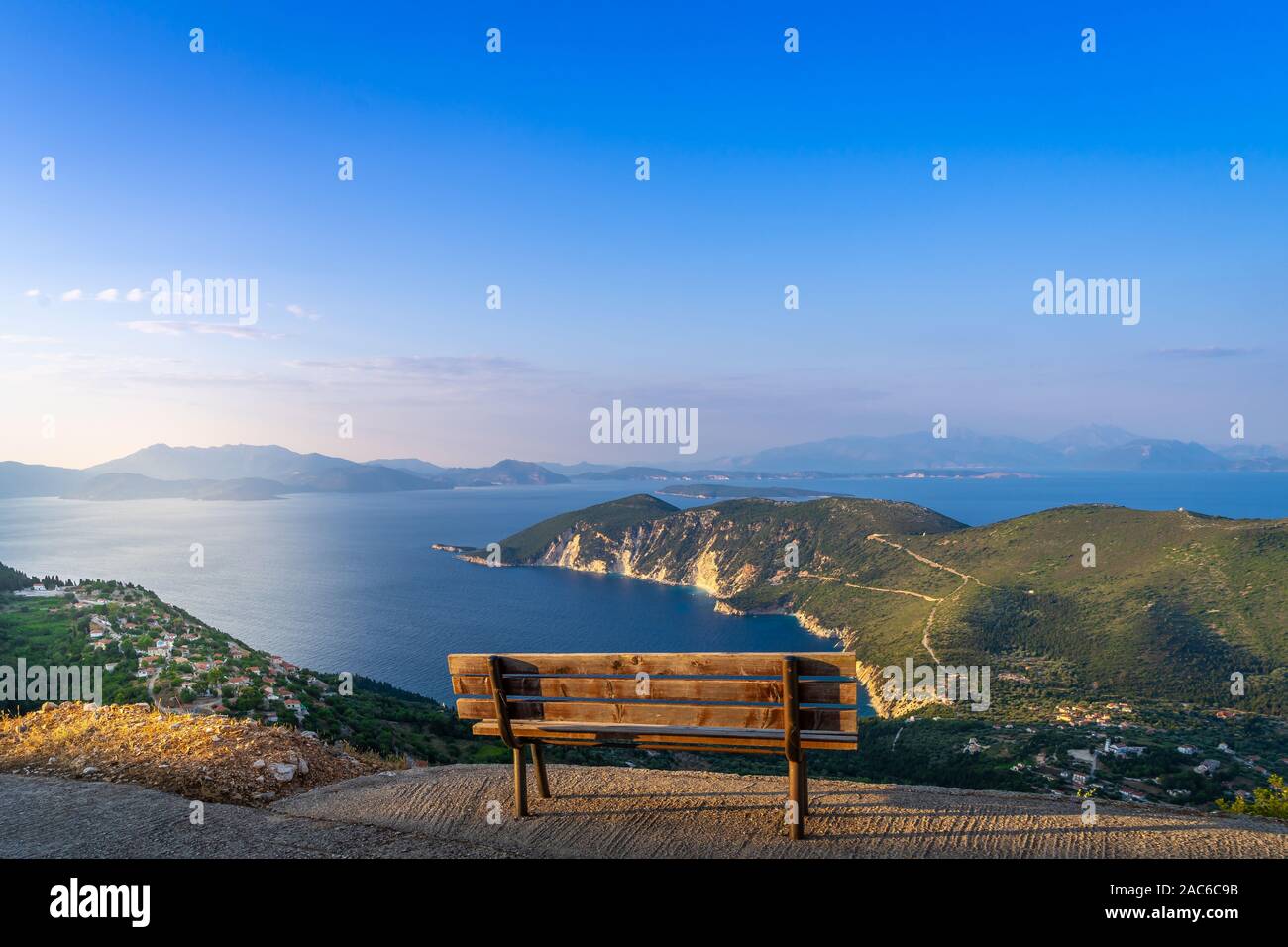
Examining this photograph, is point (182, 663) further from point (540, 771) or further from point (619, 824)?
→ point (619, 824)

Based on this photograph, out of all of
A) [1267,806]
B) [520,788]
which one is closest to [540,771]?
[520,788]

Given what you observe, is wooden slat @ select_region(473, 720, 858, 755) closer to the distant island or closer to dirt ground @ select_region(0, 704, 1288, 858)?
dirt ground @ select_region(0, 704, 1288, 858)

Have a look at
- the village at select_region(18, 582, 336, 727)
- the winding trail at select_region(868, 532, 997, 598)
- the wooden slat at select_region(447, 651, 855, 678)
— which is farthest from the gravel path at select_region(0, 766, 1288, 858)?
the winding trail at select_region(868, 532, 997, 598)

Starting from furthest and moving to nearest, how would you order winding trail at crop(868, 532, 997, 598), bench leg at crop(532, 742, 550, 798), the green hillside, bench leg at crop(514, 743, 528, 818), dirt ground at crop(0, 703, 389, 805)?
1. winding trail at crop(868, 532, 997, 598)
2. the green hillside
3. dirt ground at crop(0, 703, 389, 805)
4. bench leg at crop(532, 742, 550, 798)
5. bench leg at crop(514, 743, 528, 818)

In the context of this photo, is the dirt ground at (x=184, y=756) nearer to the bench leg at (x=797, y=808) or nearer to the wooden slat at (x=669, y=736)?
the wooden slat at (x=669, y=736)

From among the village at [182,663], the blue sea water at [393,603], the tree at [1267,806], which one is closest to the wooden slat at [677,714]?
the tree at [1267,806]

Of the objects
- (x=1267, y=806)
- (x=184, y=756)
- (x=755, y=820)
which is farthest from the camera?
(x=184, y=756)

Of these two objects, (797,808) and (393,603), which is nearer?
(797,808)
